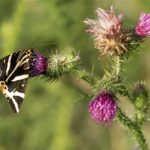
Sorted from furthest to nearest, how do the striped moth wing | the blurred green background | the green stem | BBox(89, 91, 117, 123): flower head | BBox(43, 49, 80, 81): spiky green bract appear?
the blurred green background → BBox(43, 49, 80, 81): spiky green bract → the green stem → BBox(89, 91, 117, 123): flower head → the striped moth wing

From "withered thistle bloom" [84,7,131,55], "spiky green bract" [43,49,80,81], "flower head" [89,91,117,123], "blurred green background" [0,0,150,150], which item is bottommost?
"blurred green background" [0,0,150,150]

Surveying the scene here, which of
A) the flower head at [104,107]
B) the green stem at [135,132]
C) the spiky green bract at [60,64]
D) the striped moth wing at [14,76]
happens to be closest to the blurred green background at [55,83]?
the spiky green bract at [60,64]

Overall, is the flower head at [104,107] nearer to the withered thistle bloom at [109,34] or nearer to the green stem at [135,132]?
the green stem at [135,132]

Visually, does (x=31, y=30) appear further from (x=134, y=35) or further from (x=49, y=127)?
(x=134, y=35)

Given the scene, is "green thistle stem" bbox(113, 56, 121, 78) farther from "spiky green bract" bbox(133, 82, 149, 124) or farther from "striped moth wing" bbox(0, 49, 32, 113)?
"striped moth wing" bbox(0, 49, 32, 113)

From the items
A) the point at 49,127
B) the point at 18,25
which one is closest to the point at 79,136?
the point at 49,127

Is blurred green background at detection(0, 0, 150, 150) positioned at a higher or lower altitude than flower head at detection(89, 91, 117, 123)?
lower

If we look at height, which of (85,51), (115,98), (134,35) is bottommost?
(85,51)

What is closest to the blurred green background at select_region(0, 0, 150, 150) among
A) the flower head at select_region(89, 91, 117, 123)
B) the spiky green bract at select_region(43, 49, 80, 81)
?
the spiky green bract at select_region(43, 49, 80, 81)
